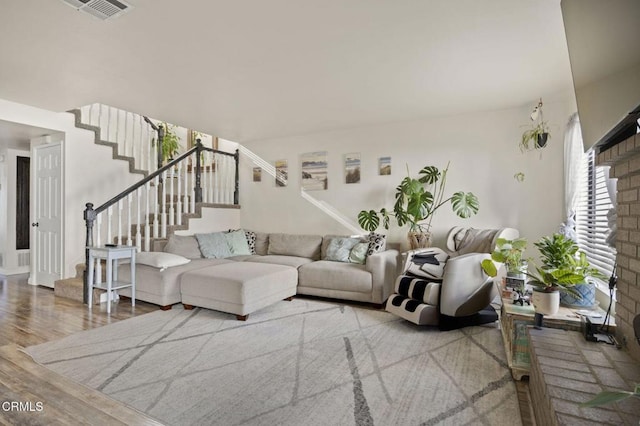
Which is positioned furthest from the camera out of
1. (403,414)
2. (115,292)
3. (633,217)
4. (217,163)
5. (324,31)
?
(217,163)

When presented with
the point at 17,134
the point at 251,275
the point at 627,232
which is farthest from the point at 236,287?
the point at 17,134

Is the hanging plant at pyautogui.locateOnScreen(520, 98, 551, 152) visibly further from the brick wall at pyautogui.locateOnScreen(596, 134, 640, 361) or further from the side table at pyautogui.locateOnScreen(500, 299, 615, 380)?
the side table at pyautogui.locateOnScreen(500, 299, 615, 380)

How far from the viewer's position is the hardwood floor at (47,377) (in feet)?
5.71

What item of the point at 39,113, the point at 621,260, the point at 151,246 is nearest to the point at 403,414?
the point at 621,260

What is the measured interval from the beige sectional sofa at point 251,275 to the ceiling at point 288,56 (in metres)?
1.84

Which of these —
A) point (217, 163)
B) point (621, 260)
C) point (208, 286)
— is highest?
point (217, 163)

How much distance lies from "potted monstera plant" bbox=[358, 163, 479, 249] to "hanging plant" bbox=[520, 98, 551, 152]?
2.76ft

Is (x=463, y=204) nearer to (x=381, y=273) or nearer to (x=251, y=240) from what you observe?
(x=381, y=273)

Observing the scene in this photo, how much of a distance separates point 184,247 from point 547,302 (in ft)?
13.7

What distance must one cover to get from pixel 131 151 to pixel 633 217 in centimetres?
601

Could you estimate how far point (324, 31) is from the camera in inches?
95.5

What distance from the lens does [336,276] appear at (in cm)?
400

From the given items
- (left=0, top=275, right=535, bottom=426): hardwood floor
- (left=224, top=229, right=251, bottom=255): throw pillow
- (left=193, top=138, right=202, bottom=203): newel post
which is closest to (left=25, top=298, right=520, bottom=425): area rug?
(left=0, top=275, right=535, bottom=426): hardwood floor

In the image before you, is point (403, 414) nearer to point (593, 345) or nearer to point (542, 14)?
point (593, 345)
